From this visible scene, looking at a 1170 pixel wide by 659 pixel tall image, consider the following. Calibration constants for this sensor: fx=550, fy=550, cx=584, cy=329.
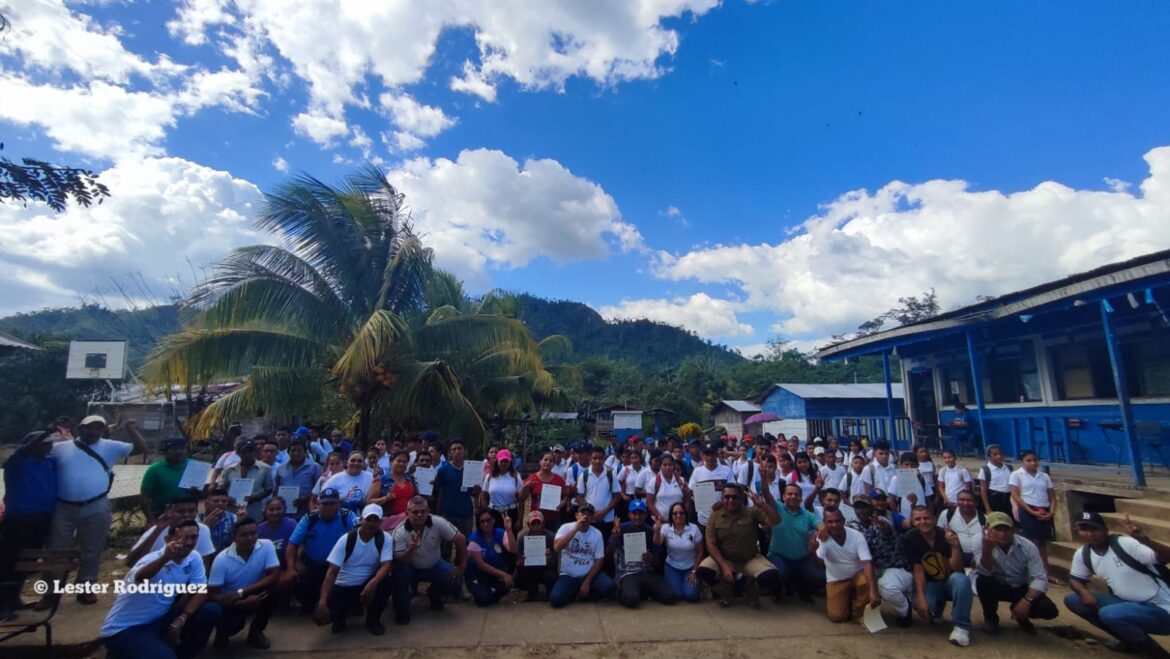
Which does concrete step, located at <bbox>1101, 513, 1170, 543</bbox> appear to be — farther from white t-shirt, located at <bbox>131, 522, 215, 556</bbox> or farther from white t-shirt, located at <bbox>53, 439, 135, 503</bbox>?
white t-shirt, located at <bbox>53, 439, 135, 503</bbox>

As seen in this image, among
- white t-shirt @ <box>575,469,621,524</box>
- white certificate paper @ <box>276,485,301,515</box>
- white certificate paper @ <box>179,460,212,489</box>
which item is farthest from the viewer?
white t-shirt @ <box>575,469,621,524</box>

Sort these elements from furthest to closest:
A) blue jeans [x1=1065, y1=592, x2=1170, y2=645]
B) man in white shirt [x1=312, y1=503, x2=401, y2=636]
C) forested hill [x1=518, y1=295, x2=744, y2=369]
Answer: forested hill [x1=518, y1=295, x2=744, y2=369]
man in white shirt [x1=312, y1=503, x2=401, y2=636]
blue jeans [x1=1065, y1=592, x2=1170, y2=645]

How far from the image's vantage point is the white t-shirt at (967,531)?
4968 millimetres

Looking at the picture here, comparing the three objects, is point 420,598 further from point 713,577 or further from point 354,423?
point 354,423

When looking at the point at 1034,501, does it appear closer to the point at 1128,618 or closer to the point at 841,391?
the point at 1128,618

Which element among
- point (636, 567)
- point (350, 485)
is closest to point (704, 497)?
point (636, 567)

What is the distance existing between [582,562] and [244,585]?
293 centimetres

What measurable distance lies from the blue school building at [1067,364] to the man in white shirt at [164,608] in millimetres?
9768

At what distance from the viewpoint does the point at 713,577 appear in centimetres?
550

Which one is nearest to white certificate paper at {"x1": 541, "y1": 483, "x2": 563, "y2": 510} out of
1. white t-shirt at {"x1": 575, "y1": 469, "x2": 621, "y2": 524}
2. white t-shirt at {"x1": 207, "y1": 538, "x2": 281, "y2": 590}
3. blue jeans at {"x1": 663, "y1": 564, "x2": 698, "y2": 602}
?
white t-shirt at {"x1": 575, "y1": 469, "x2": 621, "y2": 524}

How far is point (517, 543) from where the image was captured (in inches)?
222

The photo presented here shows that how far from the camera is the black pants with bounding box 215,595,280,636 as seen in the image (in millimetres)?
4293

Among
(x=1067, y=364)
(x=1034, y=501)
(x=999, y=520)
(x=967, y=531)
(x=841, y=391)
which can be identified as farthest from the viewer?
(x=841, y=391)

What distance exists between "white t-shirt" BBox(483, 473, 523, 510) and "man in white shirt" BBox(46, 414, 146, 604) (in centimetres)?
350
